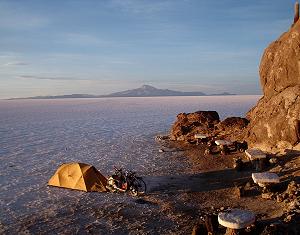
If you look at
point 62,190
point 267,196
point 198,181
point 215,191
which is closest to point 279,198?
point 267,196

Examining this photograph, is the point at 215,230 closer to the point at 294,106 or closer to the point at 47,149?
the point at 294,106

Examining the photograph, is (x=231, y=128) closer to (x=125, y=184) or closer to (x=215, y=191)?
(x=215, y=191)

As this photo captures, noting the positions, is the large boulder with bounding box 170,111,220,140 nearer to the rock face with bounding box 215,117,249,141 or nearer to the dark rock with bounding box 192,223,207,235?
the rock face with bounding box 215,117,249,141

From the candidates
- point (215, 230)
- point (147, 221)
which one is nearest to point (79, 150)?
→ point (147, 221)

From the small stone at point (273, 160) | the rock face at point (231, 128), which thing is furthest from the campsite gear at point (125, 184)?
the rock face at point (231, 128)

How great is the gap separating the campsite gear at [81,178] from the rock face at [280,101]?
548 inches

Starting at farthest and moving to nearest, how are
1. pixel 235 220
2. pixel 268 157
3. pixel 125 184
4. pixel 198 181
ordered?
pixel 268 157
pixel 198 181
pixel 125 184
pixel 235 220

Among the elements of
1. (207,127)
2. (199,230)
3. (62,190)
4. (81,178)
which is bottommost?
(62,190)

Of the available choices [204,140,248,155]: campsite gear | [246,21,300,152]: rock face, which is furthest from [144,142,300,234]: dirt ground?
[246,21,300,152]: rock face

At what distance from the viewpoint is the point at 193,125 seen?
49.8 m

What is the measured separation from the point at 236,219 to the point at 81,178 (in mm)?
12970

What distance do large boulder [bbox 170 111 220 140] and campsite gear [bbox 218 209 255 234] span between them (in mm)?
29034

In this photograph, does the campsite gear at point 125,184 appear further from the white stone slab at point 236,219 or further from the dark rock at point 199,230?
the white stone slab at point 236,219

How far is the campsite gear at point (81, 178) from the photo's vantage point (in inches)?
982
